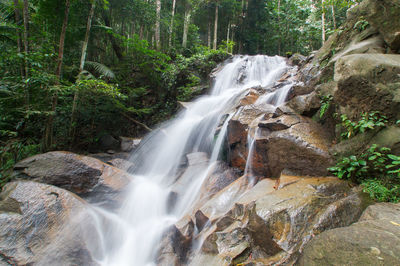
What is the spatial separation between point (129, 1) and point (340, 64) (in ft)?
47.1

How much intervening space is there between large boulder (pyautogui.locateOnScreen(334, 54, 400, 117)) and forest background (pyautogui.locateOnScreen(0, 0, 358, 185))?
4.59 meters

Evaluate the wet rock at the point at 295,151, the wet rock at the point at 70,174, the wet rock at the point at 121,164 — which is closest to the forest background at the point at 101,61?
the wet rock at the point at 70,174

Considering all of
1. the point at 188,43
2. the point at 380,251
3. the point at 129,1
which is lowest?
the point at 380,251

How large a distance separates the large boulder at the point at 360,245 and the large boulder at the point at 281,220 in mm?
538

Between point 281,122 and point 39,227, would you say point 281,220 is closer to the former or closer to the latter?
point 281,122

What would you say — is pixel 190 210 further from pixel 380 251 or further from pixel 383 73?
pixel 383 73

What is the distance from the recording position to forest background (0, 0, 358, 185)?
6816mm

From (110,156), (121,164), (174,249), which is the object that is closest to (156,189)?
(121,164)

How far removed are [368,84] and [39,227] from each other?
6.12 meters

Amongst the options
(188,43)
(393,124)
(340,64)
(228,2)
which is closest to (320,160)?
(393,124)

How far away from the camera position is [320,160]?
3.71m

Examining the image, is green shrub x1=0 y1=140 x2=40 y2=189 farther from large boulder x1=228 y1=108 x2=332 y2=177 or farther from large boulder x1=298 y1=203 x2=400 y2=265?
large boulder x1=298 y1=203 x2=400 y2=265

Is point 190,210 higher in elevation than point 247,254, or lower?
lower

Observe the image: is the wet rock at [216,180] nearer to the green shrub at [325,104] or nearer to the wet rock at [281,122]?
the wet rock at [281,122]
